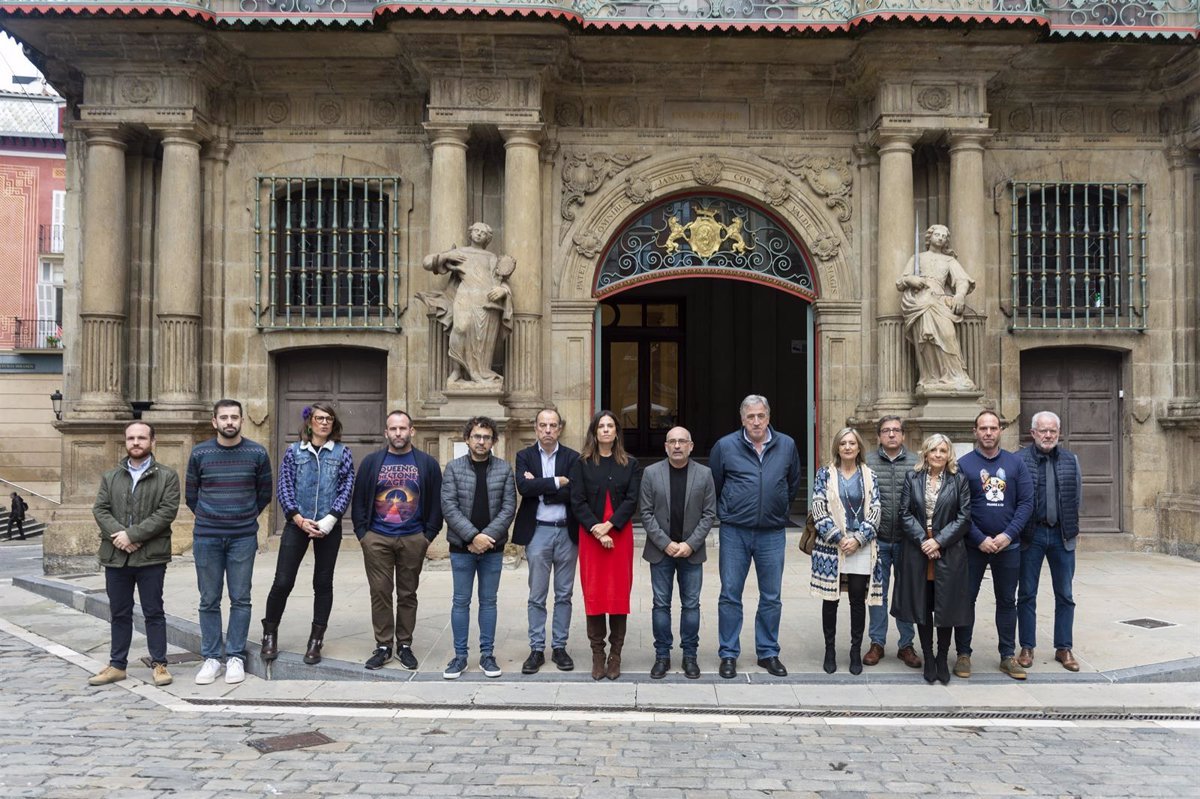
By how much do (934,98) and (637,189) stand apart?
13.1 ft

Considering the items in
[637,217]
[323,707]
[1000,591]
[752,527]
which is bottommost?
Answer: [323,707]

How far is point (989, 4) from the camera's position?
1200cm

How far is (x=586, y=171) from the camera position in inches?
529

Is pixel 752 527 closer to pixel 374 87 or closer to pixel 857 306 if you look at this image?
pixel 857 306

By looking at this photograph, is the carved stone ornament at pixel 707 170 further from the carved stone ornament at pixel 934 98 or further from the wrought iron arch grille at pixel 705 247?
the carved stone ornament at pixel 934 98

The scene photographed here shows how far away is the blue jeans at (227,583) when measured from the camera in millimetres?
7137

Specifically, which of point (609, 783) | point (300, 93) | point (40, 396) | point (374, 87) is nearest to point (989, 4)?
point (374, 87)

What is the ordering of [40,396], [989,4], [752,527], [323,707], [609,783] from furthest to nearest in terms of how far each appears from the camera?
[40,396], [989,4], [752,527], [323,707], [609,783]

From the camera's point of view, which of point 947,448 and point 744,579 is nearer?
point 947,448

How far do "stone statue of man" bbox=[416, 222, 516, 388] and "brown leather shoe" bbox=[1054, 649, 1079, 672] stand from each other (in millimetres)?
6981

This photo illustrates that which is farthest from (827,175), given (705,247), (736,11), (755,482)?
(755,482)

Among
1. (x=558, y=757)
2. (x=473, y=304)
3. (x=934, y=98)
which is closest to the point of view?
(x=558, y=757)

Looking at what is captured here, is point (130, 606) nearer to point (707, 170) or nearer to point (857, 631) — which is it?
point (857, 631)

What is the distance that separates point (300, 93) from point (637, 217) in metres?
4.89
